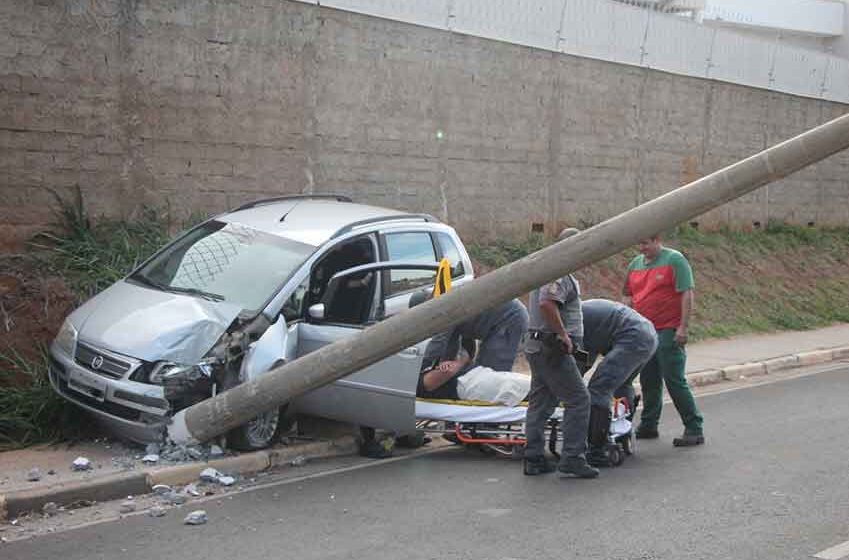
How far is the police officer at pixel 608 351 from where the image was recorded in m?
8.23

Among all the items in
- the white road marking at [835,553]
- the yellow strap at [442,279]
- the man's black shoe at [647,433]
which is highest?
the yellow strap at [442,279]

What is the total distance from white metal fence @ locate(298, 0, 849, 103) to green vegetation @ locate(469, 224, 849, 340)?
3163 mm

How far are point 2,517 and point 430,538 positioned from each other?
8.85 ft

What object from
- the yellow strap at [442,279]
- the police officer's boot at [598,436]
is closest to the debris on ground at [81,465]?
the yellow strap at [442,279]

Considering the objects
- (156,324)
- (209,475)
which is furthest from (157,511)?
(156,324)

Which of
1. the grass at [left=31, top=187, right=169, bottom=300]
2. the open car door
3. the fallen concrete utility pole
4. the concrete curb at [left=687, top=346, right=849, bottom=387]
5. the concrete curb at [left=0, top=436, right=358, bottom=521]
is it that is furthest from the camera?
the concrete curb at [left=687, top=346, right=849, bottom=387]

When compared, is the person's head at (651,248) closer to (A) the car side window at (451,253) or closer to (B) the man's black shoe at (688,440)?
(B) the man's black shoe at (688,440)

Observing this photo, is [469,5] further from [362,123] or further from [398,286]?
→ [398,286]

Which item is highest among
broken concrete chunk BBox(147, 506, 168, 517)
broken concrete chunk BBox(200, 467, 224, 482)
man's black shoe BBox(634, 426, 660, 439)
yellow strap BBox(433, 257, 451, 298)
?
yellow strap BBox(433, 257, 451, 298)

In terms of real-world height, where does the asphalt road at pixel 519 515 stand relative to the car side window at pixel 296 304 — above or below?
below

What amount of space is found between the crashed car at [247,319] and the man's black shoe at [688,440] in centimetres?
250

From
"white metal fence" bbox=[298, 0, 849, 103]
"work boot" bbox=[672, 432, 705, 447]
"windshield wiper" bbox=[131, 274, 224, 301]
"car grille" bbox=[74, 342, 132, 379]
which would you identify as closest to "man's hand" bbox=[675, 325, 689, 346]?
"work boot" bbox=[672, 432, 705, 447]

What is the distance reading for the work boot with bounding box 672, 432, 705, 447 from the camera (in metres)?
9.09

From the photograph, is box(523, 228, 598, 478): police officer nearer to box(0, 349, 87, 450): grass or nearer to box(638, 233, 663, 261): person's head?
box(638, 233, 663, 261): person's head
